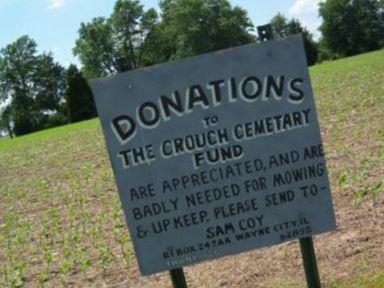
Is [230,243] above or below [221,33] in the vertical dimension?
below

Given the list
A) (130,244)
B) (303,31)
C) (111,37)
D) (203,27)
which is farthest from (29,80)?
(130,244)

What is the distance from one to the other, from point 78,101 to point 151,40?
39.0 meters

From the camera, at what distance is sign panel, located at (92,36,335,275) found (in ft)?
12.8

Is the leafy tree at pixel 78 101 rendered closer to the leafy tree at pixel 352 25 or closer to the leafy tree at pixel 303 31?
the leafy tree at pixel 303 31

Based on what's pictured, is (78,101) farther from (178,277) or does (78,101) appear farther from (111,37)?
(178,277)

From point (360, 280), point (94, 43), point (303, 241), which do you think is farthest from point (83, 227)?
point (94, 43)

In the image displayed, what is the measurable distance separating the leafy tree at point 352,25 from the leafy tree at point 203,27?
12.1m

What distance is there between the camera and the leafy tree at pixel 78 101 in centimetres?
6950

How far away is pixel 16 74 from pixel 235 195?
338 ft

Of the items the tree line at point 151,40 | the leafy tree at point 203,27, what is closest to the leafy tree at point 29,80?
the tree line at point 151,40

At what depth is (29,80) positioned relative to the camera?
103 m

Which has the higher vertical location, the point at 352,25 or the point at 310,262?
the point at 352,25

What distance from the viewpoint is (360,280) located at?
524cm

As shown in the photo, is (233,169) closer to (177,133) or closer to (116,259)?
(177,133)
